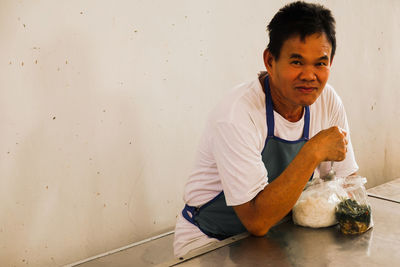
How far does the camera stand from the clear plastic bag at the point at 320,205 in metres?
1.13

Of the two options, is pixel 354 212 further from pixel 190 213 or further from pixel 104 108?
pixel 104 108

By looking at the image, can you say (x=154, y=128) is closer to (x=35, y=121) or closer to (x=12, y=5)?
(x=35, y=121)

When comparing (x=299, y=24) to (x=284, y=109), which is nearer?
(x=299, y=24)

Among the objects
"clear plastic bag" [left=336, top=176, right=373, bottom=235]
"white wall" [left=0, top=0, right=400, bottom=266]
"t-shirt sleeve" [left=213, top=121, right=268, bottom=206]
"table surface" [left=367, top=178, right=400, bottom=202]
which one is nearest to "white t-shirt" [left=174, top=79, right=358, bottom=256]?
"t-shirt sleeve" [left=213, top=121, right=268, bottom=206]

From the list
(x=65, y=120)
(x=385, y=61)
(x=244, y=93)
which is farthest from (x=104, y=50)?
(x=385, y=61)

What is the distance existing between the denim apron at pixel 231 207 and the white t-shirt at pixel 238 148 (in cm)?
2

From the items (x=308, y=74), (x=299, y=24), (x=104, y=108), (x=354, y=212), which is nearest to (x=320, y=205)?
(x=354, y=212)

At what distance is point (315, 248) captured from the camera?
102 cm

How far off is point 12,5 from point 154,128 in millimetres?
768

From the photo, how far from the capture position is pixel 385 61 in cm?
305

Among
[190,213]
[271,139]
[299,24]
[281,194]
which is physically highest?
[299,24]

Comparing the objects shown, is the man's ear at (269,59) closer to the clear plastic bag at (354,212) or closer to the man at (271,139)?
the man at (271,139)

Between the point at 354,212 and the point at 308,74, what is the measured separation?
1.30 ft

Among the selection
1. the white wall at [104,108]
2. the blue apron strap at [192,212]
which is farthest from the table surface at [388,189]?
the blue apron strap at [192,212]
